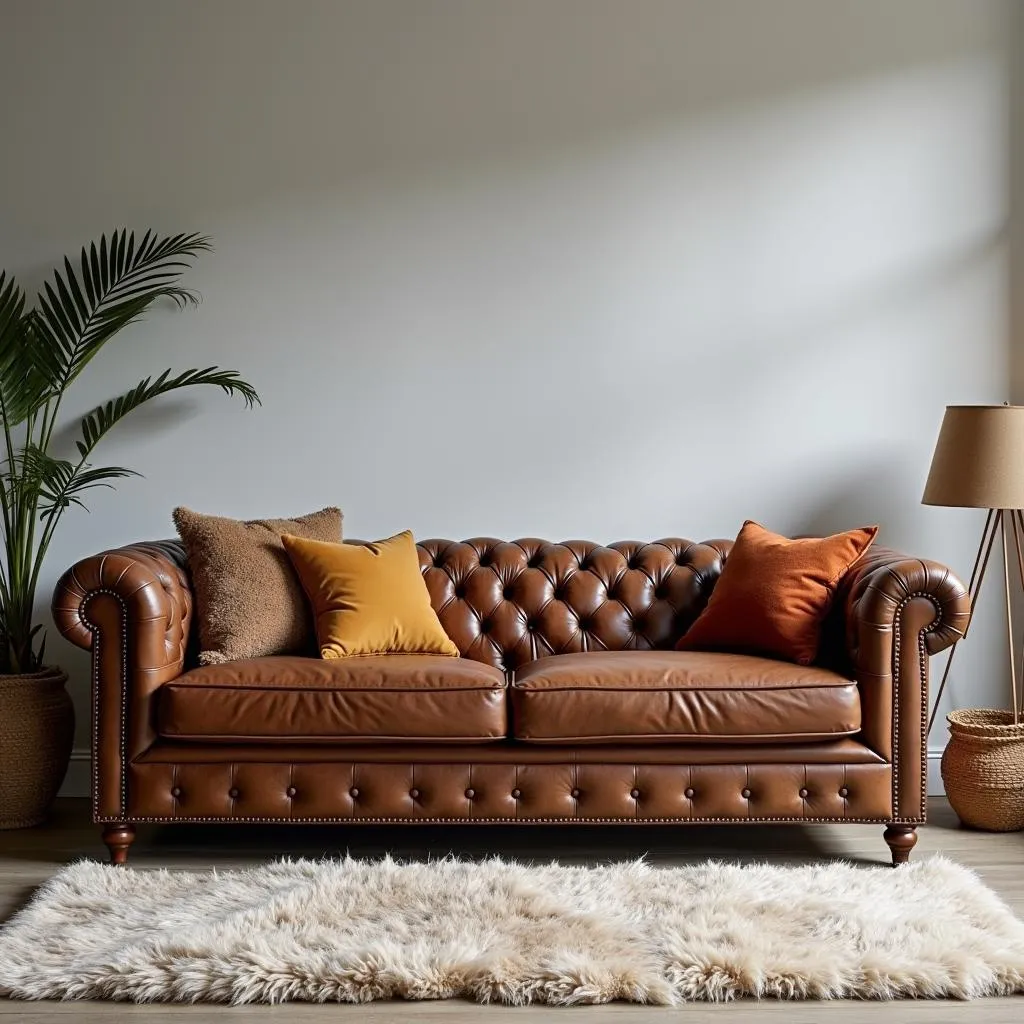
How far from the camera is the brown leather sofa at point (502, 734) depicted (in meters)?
3.08

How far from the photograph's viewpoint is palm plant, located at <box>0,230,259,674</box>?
3.64 metres

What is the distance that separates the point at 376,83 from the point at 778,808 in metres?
2.65

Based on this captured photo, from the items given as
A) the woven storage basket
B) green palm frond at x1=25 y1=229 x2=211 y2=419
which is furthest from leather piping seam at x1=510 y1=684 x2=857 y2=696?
green palm frond at x1=25 y1=229 x2=211 y2=419

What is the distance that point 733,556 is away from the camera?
3.57 metres

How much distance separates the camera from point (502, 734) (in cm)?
311

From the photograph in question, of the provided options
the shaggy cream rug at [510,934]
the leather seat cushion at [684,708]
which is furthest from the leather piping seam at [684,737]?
the shaggy cream rug at [510,934]

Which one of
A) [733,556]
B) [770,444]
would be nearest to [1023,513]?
[770,444]

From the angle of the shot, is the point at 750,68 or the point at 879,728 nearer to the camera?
the point at 879,728

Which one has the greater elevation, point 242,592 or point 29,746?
point 242,592

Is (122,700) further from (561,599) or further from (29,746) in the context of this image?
(561,599)

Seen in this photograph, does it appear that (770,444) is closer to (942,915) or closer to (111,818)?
(942,915)

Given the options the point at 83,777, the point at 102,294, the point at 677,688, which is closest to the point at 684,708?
the point at 677,688

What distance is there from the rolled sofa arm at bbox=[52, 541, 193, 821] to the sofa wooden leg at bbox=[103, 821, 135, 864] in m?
0.04

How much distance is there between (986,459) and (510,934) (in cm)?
205
